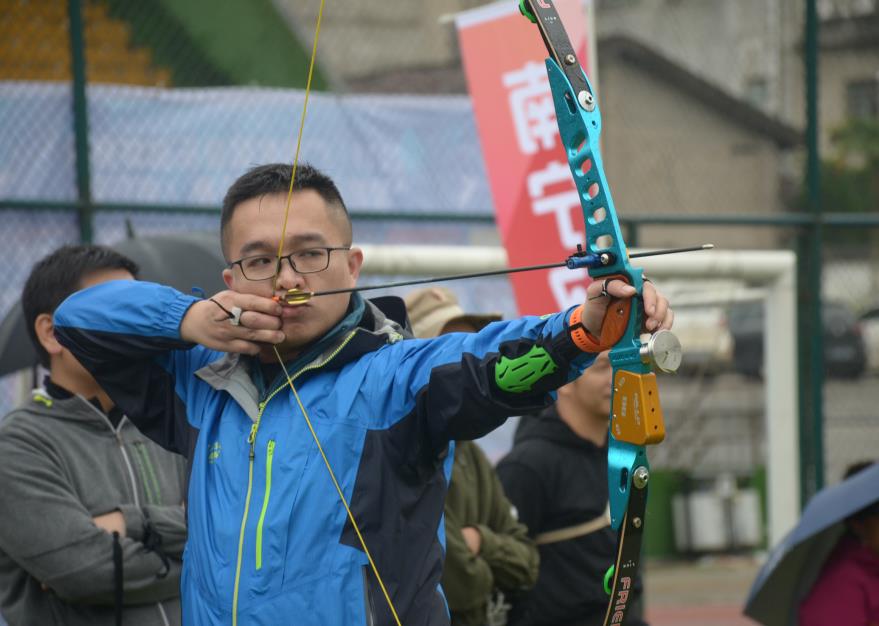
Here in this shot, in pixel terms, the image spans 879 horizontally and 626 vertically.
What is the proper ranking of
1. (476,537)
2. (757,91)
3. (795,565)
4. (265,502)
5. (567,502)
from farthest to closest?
(757,91) → (795,565) → (567,502) → (476,537) → (265,502)

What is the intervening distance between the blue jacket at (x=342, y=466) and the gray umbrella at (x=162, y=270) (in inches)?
57.7

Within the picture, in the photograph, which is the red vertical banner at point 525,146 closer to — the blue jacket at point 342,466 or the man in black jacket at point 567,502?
the man in black jacket at point 567,502

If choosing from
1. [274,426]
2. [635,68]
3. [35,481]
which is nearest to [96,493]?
[35,481]

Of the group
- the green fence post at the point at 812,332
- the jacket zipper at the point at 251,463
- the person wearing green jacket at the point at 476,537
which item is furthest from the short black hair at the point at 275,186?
the green fence post at the point at 812,332

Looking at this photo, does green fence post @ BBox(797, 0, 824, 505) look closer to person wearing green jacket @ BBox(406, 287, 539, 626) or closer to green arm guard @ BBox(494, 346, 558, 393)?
person wearing green jacket @ BBox(406, 287, 539, 626)

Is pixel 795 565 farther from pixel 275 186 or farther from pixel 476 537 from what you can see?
pixel 275 186

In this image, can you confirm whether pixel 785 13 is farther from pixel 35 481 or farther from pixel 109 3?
pixel 35 481

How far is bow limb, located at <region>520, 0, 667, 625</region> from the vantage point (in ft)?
7.10

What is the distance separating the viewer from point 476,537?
12.3ft

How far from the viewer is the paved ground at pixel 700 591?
28.9 ft

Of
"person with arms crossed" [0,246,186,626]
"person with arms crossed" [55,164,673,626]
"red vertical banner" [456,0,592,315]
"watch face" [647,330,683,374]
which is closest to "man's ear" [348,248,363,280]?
"person with arms crossed" [55,164,673,626]

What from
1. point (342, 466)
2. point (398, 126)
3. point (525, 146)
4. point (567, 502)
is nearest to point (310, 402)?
point (342, 466)

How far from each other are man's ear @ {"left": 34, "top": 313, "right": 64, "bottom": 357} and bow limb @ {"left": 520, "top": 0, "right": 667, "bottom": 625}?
159 centimetres

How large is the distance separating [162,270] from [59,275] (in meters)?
0.74
